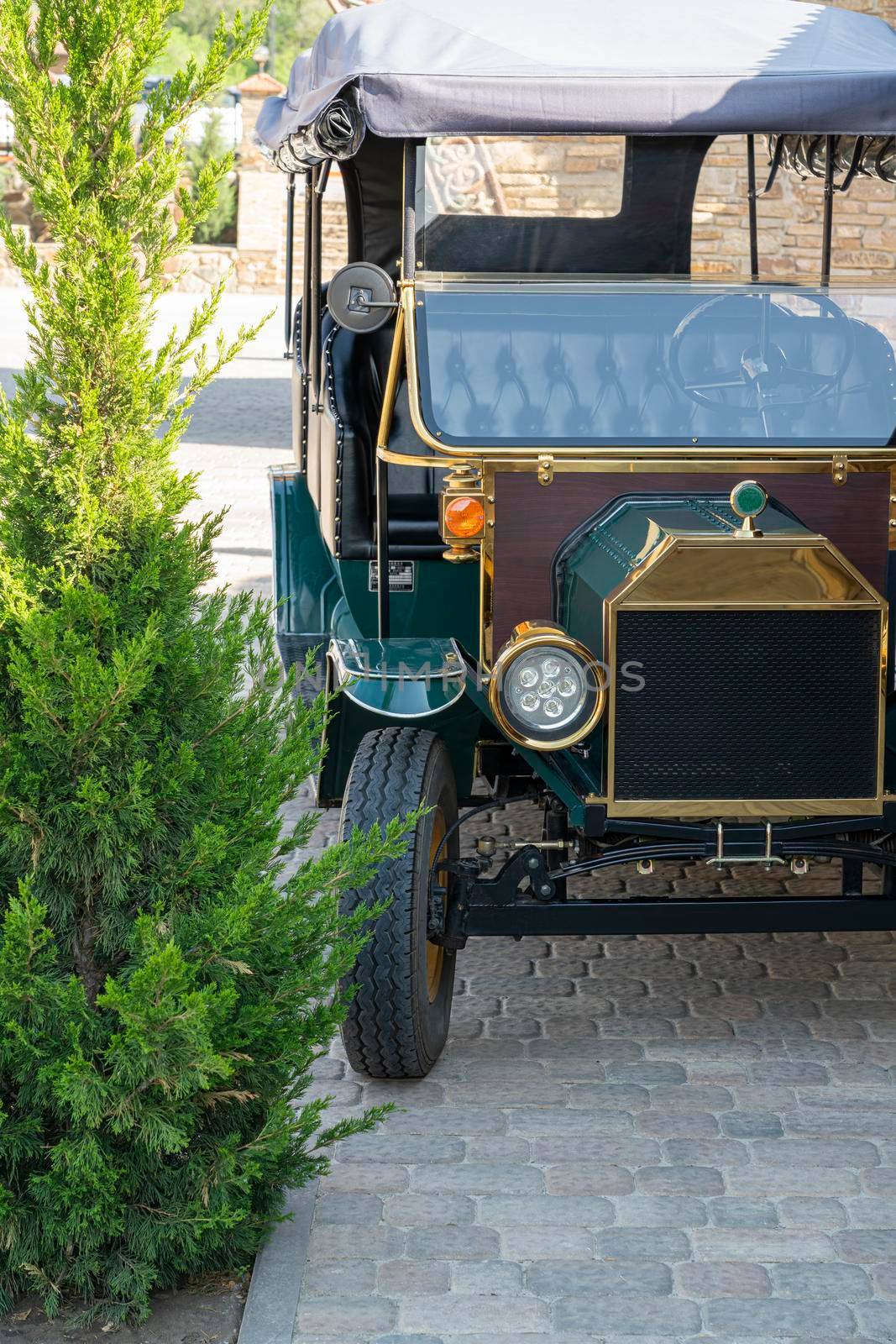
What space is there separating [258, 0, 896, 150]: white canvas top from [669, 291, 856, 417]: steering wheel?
1.69ft

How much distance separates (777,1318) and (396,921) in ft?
4.00

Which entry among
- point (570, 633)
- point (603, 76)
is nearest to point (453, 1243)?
point (570, 633)

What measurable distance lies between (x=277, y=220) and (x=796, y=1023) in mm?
25220

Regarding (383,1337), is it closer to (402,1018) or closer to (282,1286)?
(282,1286)

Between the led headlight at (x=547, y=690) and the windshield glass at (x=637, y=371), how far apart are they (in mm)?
697

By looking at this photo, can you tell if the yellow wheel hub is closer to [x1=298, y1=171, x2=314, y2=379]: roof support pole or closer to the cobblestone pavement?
the cobblestone pavement

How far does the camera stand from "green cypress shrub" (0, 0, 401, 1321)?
282 centimetres

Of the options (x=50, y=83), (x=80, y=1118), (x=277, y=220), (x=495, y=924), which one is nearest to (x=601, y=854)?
(x=495, y=924)

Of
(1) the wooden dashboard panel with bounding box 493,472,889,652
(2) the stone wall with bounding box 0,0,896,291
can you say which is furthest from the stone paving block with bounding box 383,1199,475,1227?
(2) the stone wall with bounding box 0,0,896,291

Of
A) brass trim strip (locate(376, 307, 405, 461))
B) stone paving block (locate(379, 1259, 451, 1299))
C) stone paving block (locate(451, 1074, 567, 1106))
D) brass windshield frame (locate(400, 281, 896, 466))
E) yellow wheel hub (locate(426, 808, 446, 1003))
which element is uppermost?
brass trim strip (locate(376, 307, 405, 461))

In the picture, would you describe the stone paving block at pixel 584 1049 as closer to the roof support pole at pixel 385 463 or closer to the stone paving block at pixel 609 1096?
the stone paving block at pixel 609 1096

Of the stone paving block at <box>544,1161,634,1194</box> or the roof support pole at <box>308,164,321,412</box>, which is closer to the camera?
the stone paving block at <box>544,1161,634,1194</box>

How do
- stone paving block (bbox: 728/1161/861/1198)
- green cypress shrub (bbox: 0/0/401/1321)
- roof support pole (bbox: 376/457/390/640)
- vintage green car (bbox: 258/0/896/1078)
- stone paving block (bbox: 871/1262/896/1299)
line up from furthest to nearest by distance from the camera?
roof support pole (bbox: 376/457/390/640) < vintage green car (bbox: 258/0/896/1078) < stone paving block (bbox: 728/1161/861/1198) < stone paving block (bbox: 871/1262/896/1299) < green cypress shrub (bbox: 0/0/401/1321)

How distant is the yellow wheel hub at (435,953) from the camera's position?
4.06 metres
